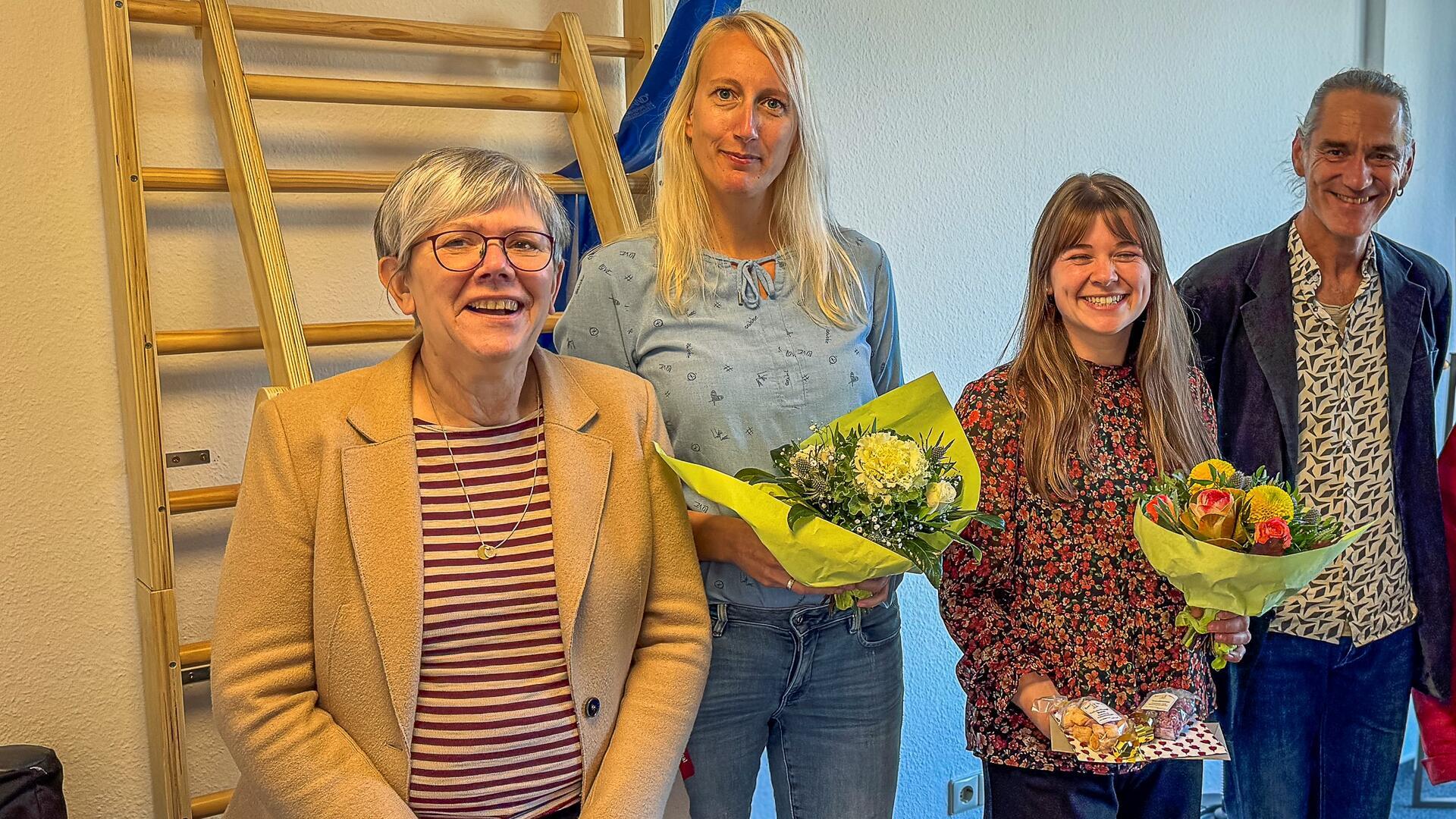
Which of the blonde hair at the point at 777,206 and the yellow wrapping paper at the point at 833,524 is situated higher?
the blonde hair at the point at 777,206

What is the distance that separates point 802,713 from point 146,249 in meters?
1.29

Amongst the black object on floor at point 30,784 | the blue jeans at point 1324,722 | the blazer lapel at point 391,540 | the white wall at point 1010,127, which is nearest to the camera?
the blazer lapel at point 391,540

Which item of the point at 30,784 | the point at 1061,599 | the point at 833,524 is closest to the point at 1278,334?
the point at 1061,599

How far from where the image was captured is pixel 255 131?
199cm

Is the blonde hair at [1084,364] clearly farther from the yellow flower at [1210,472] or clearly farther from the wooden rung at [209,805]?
the wooden rung at [209,805]

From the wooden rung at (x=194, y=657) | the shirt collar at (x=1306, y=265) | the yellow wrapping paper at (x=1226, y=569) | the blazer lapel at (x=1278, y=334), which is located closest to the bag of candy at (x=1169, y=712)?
the yellow wrapping paper at (x=1226, y=569)

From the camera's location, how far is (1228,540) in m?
1.55

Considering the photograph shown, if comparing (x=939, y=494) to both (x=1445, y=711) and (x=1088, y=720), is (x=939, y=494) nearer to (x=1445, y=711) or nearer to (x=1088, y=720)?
(x=1088, y=720)

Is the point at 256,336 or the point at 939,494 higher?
the point at 256,336

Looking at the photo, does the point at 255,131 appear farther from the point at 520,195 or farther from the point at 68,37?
the point at 520,195

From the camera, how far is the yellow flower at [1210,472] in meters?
1.61

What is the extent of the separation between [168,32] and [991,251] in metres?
1.88

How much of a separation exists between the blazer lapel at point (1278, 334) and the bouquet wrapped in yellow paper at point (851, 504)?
2.59 feet

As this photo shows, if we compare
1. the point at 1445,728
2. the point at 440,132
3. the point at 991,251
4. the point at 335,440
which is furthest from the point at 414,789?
the point at 991,251
